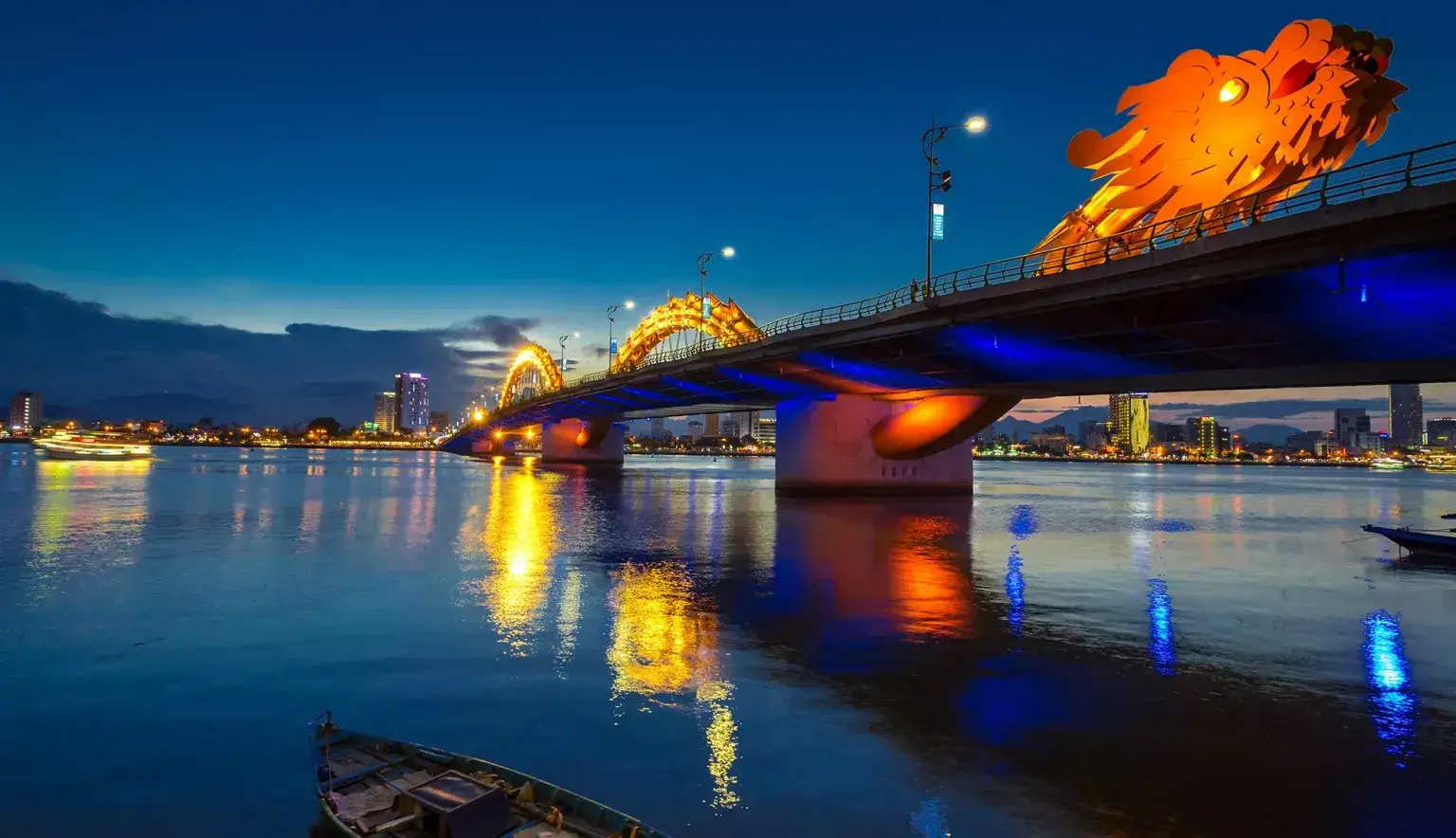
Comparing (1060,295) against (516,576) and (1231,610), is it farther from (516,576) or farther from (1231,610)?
(516,576)

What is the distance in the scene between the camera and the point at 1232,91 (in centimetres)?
3822

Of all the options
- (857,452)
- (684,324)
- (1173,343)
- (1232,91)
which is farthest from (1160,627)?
(684,324)

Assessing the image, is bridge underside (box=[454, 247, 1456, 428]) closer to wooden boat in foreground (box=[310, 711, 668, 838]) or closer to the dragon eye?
the dragon eye

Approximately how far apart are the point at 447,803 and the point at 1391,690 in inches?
616

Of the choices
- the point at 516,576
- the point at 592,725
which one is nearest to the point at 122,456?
the point at 516,576

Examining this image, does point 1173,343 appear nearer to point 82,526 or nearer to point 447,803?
point 447,803

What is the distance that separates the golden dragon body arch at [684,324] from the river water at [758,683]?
53.8 meters

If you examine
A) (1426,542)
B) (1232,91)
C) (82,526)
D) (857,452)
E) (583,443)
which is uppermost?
(1232,91)

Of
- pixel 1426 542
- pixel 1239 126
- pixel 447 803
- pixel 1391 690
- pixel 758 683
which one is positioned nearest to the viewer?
pixel 447 803

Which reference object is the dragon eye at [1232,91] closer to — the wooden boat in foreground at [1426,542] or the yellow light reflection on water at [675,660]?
the wooden boat in foreground at [1426,542]

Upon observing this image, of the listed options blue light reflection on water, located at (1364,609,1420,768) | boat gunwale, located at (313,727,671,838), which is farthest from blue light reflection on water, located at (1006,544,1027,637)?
boat gunwale, located at (313,727,671,838)

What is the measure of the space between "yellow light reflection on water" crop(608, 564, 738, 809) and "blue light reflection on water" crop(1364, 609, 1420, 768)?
881 centimetres

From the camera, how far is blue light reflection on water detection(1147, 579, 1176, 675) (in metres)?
16.5

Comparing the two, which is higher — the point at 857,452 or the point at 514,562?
the point at 857,452
